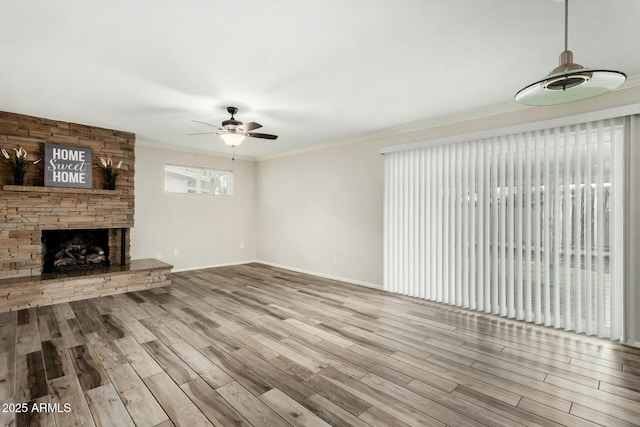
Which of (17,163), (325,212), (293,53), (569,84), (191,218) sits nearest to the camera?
(569,84)

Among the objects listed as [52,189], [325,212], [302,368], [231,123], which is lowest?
[302,368]

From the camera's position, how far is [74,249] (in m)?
5.10

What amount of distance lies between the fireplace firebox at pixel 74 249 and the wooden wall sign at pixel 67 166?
2.81 ft

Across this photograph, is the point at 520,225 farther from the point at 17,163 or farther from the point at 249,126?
the point at 17,163

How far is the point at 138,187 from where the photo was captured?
A: 19.4 ft

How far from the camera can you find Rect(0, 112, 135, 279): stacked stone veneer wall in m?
4.31

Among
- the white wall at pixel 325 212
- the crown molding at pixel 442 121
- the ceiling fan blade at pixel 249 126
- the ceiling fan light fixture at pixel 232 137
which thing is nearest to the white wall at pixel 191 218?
the white wall at pixel 325 212

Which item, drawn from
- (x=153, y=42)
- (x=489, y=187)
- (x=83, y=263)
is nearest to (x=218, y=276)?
(x=83, y=263)

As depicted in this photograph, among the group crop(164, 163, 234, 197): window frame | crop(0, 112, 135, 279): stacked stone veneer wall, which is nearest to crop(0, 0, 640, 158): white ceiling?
crop(0, 112, 135, 279): stacked stone veneer wall

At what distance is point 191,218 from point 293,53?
16.3ft

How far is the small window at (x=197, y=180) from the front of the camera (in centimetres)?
636

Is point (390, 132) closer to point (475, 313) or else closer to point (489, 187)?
point (489, 187)

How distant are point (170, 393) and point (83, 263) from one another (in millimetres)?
4121

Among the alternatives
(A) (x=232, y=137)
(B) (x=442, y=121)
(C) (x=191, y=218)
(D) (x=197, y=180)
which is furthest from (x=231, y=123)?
(C) (x=191, y=218)
